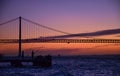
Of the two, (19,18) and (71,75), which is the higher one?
(19,18)

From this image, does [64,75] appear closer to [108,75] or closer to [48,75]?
[48,75]

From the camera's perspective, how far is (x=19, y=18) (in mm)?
99625

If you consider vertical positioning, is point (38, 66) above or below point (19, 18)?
below

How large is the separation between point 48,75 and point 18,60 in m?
32.2

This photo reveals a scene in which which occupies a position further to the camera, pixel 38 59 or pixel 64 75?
pixel 38 59

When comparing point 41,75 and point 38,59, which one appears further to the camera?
point 38,59

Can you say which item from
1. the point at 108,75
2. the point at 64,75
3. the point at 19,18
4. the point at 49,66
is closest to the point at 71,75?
the point at 64,75

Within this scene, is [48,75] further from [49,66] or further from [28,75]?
[49,66]

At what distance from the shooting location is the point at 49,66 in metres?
97.2

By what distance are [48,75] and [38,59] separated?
31.0 m

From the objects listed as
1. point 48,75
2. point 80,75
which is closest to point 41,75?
point 48,75

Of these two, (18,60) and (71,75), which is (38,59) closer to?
(18,60)

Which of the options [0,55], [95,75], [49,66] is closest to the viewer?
[95,75]

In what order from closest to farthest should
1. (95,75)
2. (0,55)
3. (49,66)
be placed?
(95,75)
(49,66)
(0,55)
